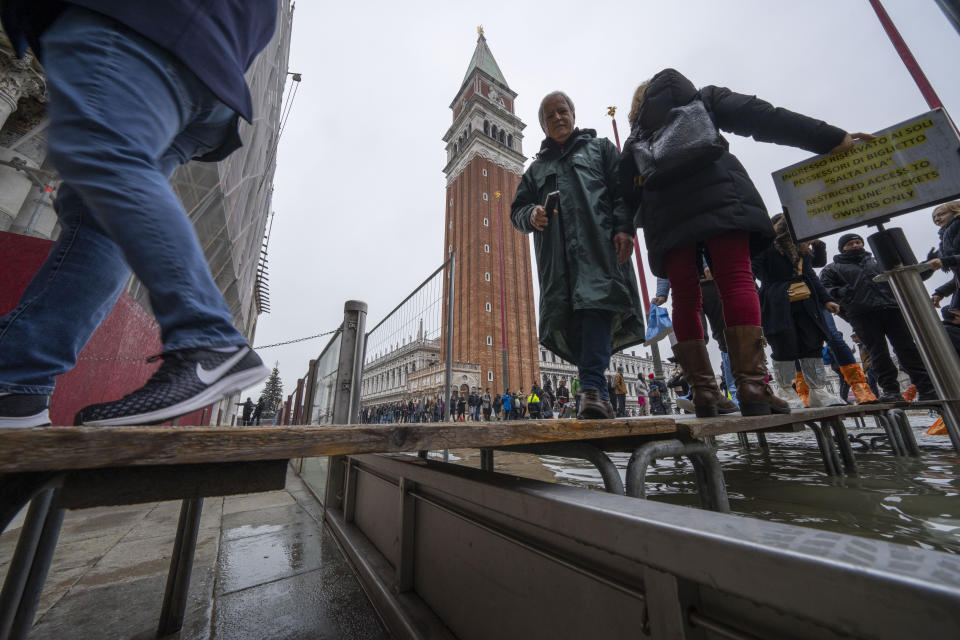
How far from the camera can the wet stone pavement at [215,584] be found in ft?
3.26

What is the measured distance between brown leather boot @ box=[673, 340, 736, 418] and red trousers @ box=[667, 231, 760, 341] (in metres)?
0.05

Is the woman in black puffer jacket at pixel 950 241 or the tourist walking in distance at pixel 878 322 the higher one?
the woman in black puffer jacket at pixel 950 241

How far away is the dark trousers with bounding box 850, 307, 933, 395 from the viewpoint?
303 centimetres

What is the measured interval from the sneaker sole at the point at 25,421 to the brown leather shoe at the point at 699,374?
6.25 feet

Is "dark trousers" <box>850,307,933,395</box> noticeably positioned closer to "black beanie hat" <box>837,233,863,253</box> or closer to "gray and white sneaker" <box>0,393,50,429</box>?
"black beanie hat" <box>837,233,863,253</box>

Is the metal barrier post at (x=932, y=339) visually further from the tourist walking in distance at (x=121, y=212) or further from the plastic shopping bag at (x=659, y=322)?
the tourist walking in distance at (x=121, y=212)

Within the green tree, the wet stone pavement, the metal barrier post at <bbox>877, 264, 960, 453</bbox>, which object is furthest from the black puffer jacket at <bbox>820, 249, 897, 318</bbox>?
the green tree

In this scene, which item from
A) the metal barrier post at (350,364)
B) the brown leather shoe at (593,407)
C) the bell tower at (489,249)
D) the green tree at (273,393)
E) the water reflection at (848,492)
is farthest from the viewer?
the green tree at (273,393)

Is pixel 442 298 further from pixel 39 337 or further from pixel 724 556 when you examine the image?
pixel 724 556

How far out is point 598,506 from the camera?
48cm

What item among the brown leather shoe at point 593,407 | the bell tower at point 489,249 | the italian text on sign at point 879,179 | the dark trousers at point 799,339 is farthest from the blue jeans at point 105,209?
the bell tower at point 489,249

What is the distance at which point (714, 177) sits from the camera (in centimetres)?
154

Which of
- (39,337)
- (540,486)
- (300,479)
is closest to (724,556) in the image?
(540,486)

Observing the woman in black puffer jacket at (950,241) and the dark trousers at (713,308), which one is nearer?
the woman in black puffer jacket at (950,241)
